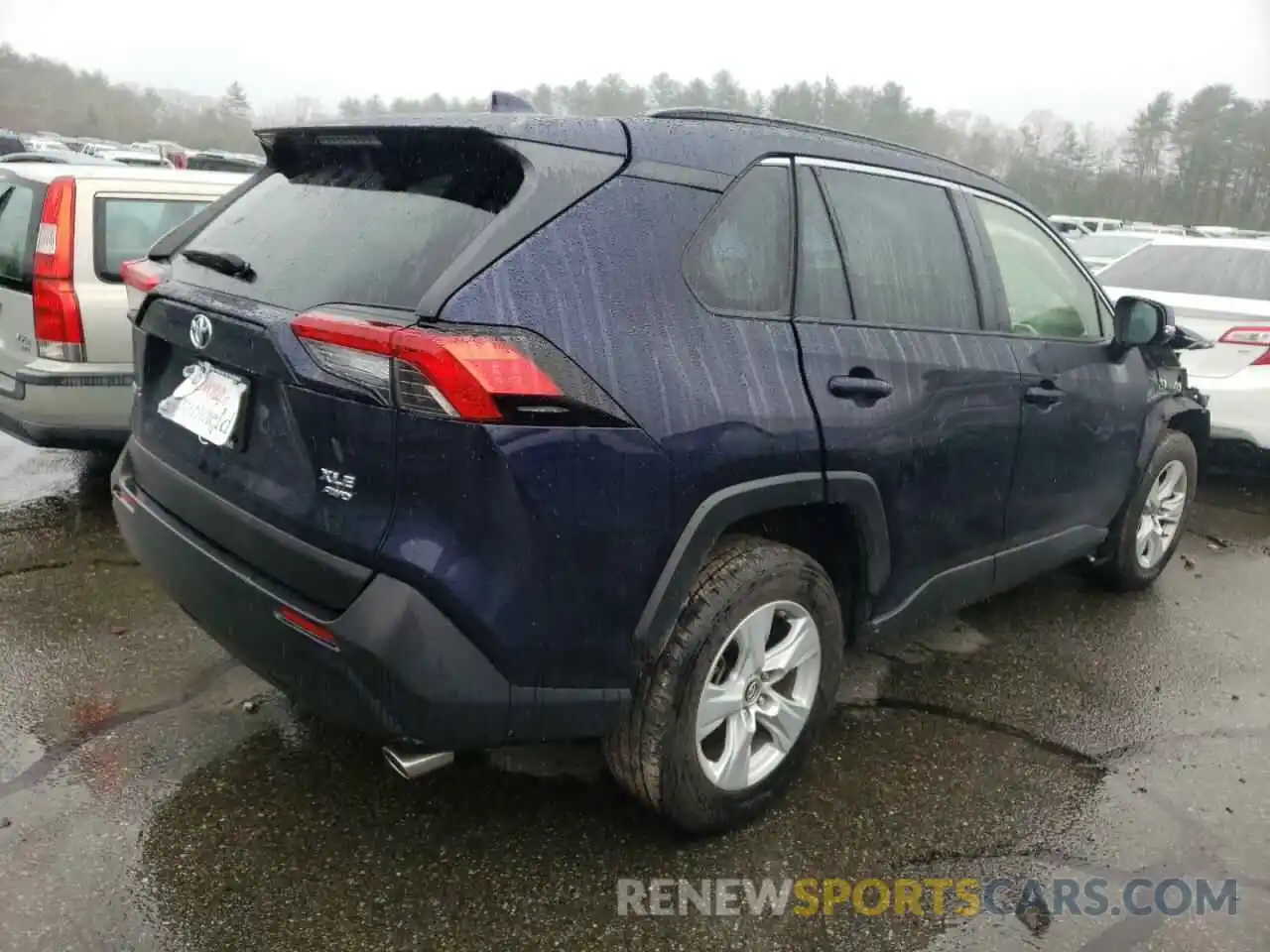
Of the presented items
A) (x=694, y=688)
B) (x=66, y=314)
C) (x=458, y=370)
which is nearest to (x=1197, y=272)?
(x=694, y=688)

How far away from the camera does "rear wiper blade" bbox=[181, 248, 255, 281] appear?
2.32m

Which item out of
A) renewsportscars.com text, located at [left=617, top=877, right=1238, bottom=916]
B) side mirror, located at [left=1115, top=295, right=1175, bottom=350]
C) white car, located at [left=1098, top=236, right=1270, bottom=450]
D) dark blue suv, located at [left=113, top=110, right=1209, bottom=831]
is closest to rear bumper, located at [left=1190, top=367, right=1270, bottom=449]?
white car, located at [left=1098, top=236, right=1270, bottom=450]

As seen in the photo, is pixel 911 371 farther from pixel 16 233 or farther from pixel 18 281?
pixel 16 233

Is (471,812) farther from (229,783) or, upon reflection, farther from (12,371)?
(12,371)

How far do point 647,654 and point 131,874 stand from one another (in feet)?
4.40

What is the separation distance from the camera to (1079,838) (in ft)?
8.66

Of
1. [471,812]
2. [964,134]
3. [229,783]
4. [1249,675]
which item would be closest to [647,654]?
[471,812]

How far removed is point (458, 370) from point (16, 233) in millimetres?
3761

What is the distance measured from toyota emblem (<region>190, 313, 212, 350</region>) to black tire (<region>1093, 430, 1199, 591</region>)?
3.65 meters

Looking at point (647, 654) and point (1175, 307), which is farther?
point (1175, 307)

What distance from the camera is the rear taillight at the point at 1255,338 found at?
5500 millimetres

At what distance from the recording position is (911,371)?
2707 millimetres

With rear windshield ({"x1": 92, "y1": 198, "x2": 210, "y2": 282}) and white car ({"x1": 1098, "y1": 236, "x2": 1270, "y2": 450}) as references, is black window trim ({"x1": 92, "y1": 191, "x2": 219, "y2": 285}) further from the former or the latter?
white car ({"x1": 1098, "y1": 236, "x2": 1270, "y2": 450})

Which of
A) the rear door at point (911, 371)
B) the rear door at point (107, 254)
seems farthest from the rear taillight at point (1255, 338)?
the rear door at point (107, 254)
